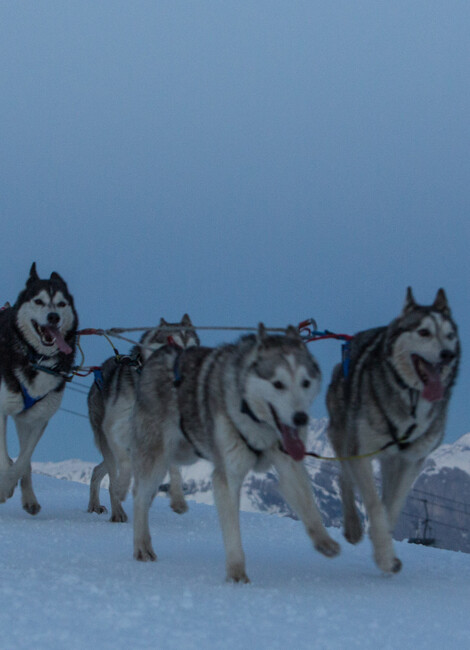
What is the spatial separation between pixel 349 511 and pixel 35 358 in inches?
158

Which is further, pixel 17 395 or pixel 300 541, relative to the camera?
pixel 17 395

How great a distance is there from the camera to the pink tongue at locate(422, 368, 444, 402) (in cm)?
508

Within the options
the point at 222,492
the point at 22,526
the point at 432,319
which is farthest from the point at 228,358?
the point at 22,526

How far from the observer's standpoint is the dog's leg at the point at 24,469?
796cm

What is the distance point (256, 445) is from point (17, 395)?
419 cm

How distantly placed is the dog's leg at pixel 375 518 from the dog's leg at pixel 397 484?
11.5 inches

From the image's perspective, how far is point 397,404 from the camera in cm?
523

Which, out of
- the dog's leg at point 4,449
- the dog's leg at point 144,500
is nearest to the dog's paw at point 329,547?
the dog's leg at point 144,500

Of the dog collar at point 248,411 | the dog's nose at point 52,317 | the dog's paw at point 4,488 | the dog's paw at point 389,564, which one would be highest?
the dog's nose at point 52,317

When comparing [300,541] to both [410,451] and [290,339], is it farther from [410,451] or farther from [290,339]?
[290,339]

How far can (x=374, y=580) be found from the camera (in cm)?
527

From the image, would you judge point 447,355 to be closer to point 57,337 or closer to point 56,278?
point 57,337

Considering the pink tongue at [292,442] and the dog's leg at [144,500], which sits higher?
the pink tongue at [292,442]

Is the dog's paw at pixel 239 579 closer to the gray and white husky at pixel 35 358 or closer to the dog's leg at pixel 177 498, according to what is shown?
the dog's leg at pixel 177 498
